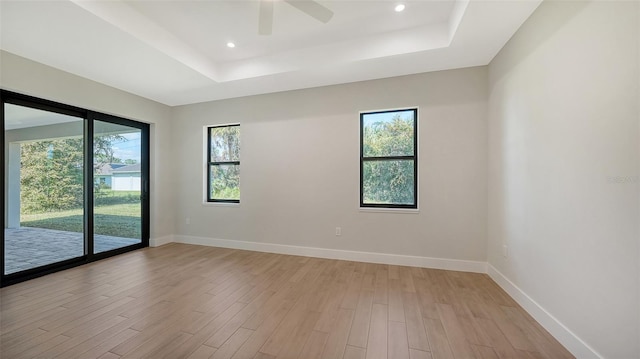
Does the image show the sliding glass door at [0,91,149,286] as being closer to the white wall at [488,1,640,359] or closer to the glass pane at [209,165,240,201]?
the glass pane at [209,165,240,201]

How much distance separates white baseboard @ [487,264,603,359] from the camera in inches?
60.7

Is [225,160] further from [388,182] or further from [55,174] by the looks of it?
[388,182]

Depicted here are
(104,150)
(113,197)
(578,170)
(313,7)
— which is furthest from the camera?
(113,197)

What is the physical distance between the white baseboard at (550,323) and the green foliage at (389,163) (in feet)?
4.67

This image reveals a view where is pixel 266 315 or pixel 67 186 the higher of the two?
pixel 67 186

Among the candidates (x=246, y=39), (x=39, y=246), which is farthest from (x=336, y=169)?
(x=39, y=246)

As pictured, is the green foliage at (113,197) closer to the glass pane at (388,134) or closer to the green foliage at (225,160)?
the green foliage at (225,160)

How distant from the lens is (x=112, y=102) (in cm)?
364

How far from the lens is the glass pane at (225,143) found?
436cm

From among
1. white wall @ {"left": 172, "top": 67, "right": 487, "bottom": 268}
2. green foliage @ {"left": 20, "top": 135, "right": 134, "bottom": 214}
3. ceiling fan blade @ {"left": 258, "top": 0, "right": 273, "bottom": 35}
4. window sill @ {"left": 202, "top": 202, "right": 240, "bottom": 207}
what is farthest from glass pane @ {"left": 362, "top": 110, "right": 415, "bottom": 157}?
green foliage @ {"left": 20, "top": 135, "right": 134, "bottom": 214}

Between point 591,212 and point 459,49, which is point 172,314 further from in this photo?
point 459,49

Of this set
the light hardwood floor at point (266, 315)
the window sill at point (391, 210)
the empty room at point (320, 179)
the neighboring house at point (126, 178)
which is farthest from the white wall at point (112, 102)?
the window sill at point (391, 210)

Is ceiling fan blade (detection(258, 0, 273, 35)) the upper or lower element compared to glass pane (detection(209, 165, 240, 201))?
upper

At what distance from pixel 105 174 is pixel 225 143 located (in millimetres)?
1917
